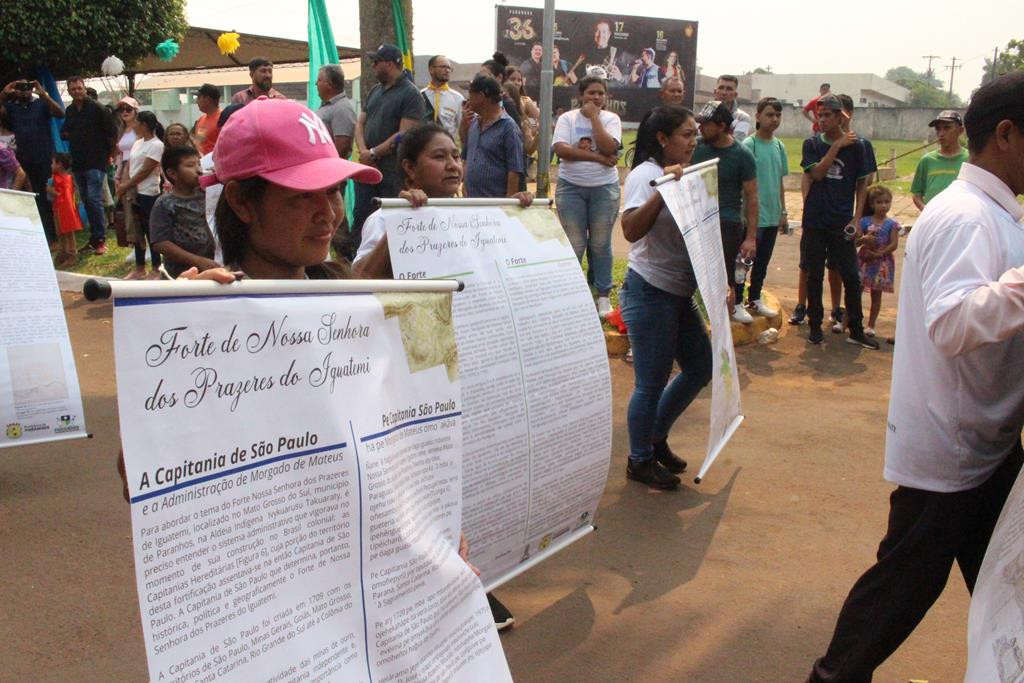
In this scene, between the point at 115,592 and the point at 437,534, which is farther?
the point at 115,592

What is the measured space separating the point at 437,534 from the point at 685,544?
2577mm

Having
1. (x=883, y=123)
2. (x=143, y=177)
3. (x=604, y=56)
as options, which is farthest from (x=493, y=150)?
(x=883, y=123)

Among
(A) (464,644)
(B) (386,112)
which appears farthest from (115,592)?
(B) (386,112)

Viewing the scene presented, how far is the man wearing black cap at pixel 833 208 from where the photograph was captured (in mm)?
7914

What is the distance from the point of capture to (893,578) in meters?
2.65

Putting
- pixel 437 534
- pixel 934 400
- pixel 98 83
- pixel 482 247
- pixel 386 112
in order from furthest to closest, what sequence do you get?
pixel 98 83 → pixel 386 112 → pixel 482 247 → pixel 934 400 → pixel 437 534

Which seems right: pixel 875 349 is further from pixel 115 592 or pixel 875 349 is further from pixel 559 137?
pixel 115 592

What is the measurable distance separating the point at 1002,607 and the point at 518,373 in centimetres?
153

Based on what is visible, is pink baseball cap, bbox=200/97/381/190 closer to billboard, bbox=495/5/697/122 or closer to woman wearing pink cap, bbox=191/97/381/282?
woman wearing pink cap, bbox=191/97/381/282

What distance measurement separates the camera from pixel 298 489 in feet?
5.37

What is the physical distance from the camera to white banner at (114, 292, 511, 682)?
1448mm

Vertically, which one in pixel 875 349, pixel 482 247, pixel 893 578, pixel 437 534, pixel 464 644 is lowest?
pixel 875 349

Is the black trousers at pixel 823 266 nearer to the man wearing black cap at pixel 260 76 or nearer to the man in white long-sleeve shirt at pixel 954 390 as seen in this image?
the man wearing black cap at pixel 260 76

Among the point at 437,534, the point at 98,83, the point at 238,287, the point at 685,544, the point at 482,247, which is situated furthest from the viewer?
the point at 98,83
